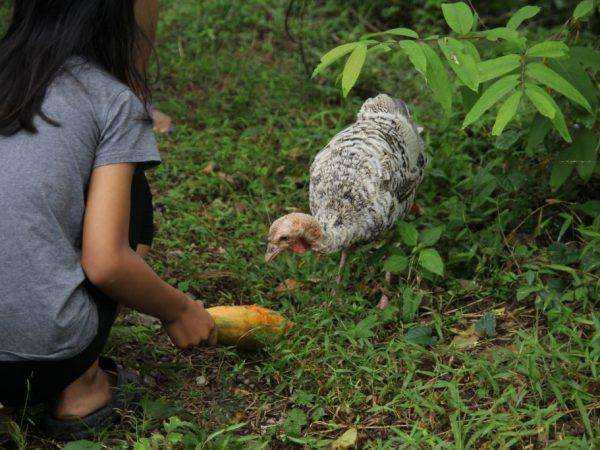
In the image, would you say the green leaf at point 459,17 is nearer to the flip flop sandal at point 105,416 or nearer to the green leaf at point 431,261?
the green leaf at point 431,261

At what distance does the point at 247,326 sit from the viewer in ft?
10.3

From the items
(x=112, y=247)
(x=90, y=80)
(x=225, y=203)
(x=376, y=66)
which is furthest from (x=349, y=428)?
(x=376, y=66)

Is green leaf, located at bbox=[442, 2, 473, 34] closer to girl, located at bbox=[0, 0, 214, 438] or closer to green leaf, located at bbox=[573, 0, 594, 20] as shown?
green leaf, located at bbox=[573, 0, 594, 20]

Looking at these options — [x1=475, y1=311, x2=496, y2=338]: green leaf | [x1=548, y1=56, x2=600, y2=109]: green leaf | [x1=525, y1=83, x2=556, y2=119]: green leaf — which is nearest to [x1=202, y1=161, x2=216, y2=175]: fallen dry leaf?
[x1=475, y1=311, x2=496, y2=338]: green leaf

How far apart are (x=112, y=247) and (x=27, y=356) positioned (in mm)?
450

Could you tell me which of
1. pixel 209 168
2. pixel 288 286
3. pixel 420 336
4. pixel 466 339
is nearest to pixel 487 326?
pixel 466 339

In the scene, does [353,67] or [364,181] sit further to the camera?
[364,181]

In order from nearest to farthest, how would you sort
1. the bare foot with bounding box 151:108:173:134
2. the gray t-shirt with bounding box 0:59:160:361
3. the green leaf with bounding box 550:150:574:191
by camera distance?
the gray t-shirt with bounding box 0:59:160:361, the green leaf with bounding box 550:150:574:191, the bare foot with bounding box 151:108:173:134

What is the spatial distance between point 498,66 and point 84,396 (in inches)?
76.4

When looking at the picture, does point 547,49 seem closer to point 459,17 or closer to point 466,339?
point 459,17

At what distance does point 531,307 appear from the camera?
336 cm

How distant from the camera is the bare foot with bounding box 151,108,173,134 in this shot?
5.23 metres

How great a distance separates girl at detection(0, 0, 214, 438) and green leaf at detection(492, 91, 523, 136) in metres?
1.16

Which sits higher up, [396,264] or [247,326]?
[247,326]
